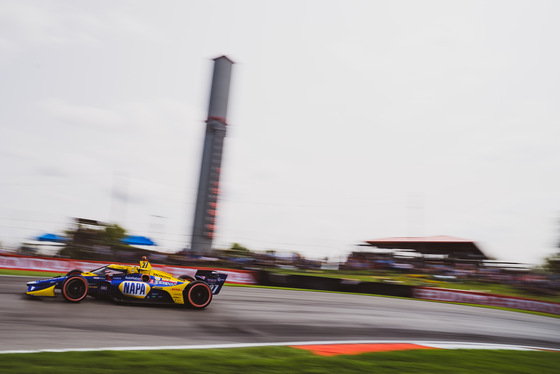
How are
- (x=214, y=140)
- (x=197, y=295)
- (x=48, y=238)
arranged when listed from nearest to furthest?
(x=197, y=295) → (x=48, y=238) → (x=214, y=140)

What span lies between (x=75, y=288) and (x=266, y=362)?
5306mm

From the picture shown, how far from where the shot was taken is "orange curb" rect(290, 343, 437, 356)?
684 cm

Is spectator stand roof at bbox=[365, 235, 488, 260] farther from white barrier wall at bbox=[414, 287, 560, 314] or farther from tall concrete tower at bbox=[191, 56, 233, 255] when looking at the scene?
tall concrete tower at bbox=[191, 56, 233, 255]

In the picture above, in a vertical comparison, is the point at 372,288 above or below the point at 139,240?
below

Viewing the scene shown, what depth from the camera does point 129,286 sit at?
951cm

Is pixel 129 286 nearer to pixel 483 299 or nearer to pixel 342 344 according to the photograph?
pixel 342 344

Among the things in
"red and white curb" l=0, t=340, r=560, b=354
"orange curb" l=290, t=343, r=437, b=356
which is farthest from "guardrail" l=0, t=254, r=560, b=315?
"orange curb" l=290, t=343, r=437, b=356

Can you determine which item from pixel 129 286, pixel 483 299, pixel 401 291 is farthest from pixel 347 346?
pixel 483 299

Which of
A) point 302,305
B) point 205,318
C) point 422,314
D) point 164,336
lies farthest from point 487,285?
point 164,336

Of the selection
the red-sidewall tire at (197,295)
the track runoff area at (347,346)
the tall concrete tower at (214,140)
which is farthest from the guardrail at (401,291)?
the tall concrete tower at (214,140)

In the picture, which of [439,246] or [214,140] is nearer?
[214,140]

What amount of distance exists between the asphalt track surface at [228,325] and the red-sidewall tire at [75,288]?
0.57 feet

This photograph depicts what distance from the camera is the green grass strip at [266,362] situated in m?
4.75

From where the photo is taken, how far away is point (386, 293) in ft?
68.4
